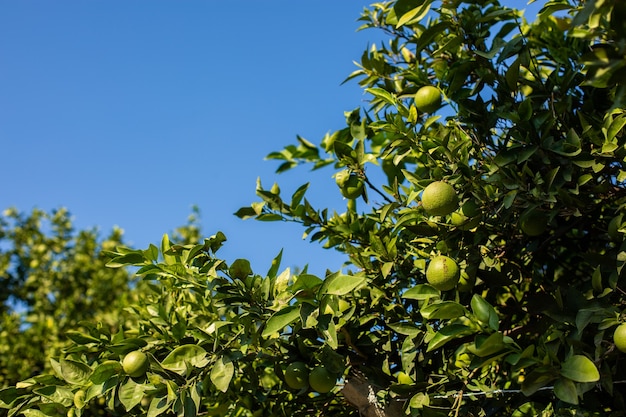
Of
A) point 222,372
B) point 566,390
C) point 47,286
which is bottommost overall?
point 566,390

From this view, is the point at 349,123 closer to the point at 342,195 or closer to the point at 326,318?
the point at 342,195

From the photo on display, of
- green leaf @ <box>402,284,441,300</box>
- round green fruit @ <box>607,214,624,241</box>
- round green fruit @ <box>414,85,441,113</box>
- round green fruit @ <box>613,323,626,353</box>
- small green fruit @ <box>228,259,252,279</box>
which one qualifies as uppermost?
round green fruit @ <box>414,85,441,113</box>

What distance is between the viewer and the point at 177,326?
6.64 ft

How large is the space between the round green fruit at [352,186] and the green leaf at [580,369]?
40.1 inches

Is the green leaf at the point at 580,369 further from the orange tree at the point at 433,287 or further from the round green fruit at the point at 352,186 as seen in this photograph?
the round green fruit at the point at 352,186

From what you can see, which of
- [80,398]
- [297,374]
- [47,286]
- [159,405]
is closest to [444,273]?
[297,374]

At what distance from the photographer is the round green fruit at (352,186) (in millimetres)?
2223

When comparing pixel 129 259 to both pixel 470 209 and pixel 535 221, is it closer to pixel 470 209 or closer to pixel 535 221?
pixel 470 209

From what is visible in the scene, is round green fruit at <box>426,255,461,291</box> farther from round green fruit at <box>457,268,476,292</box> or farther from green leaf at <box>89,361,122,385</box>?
green leaf at <box>89,361,122,385</box>

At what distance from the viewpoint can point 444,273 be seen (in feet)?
5.66

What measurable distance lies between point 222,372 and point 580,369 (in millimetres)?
910

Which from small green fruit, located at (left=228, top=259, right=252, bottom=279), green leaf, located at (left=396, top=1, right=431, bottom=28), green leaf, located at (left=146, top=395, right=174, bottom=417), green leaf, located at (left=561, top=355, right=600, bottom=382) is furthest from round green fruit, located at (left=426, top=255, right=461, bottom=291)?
green leaf, located at (left=146, top=395, right=174, bottom=417)

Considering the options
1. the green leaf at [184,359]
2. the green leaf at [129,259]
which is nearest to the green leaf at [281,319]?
the green leaf at [184,359]

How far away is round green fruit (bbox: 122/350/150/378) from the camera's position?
5.96 feet
